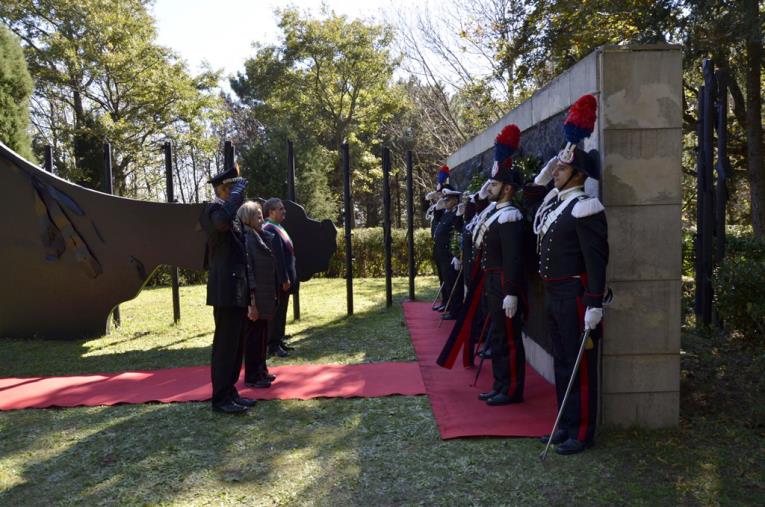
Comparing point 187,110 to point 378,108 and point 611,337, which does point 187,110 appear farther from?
point 611,337

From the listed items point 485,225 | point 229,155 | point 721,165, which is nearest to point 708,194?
point 721,165

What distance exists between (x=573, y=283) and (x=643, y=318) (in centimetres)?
57

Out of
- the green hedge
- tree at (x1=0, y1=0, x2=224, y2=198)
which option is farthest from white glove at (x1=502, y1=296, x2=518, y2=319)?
tree at (x1=0, y1=0, x2=224, y2=198)

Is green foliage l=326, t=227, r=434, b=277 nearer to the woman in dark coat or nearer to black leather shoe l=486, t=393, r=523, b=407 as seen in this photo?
the woman in dark coat

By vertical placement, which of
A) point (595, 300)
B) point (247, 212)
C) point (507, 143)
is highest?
point (507, 143)

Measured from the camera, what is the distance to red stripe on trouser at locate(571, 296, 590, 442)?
12.1ft

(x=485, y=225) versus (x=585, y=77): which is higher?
(x=585, y=77)

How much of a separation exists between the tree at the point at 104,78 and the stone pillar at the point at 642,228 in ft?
59.9

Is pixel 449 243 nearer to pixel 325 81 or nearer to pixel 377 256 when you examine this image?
pixel 377 256

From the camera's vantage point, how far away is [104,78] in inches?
806

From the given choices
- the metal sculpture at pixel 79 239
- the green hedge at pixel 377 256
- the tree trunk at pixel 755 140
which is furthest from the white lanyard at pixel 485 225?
the green hedge at pixel 377 256

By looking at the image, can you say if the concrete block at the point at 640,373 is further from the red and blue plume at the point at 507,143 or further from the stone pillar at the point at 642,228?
the red and blue plume at the point at 507,143

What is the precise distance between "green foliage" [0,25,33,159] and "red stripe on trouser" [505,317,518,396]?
441 inches

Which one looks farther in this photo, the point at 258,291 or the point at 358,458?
the point at 258,291
